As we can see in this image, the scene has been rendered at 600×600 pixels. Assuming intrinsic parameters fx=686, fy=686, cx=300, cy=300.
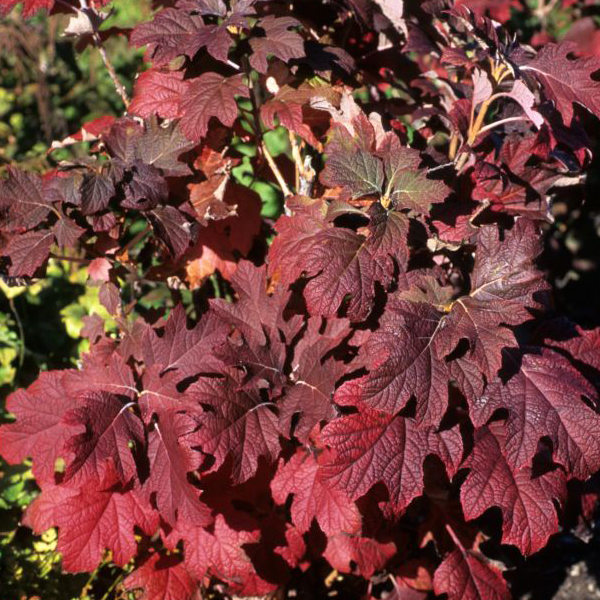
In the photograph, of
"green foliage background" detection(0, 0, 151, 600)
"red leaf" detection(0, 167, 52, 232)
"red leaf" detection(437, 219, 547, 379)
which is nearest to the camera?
"red leaf" detection(437, 219, 547, 379)

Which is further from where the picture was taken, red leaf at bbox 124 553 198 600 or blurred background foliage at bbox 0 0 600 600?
blurred background foliage at bbox 0 0 600 600

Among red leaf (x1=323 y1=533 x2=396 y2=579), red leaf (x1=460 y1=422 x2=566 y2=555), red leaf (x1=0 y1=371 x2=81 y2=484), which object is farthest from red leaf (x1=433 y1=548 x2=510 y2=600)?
red leaf (x1=0 y1=371 x2=81 y2=484)

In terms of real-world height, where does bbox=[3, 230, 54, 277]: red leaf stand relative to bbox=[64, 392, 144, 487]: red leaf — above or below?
above

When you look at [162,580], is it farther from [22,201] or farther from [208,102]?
[208,102]

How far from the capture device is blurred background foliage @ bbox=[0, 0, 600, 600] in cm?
221

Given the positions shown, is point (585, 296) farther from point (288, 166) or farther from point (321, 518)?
point (321, 518)

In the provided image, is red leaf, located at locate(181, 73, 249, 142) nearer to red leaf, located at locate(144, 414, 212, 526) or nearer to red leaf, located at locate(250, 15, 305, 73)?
red leaf, located at locate(250, 15, 305, 73)

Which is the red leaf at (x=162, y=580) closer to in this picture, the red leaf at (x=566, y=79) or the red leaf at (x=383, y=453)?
the red leaf at (x=383, y=453)

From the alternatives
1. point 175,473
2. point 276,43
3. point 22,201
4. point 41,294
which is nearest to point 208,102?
point 276,43

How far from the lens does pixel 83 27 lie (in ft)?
6.25

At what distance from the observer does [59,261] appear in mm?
3324

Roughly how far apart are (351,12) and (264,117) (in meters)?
0.44

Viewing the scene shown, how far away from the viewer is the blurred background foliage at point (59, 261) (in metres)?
2.21

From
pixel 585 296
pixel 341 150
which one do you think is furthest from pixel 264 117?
pixel 585 296
